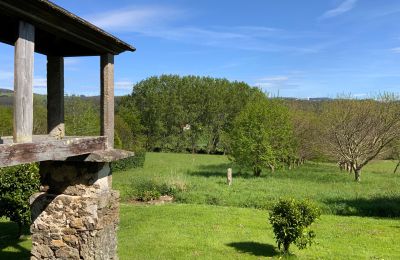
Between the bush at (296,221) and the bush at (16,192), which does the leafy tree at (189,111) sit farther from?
the bush at (296,221)

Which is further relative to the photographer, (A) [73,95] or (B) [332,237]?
(A) [73,95]

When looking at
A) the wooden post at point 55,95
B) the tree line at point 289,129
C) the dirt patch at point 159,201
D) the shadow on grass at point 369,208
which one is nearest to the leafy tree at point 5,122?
the tree line at point 289,129

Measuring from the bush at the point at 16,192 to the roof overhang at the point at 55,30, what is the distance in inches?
238

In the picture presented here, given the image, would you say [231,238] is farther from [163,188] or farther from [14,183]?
[163,188]

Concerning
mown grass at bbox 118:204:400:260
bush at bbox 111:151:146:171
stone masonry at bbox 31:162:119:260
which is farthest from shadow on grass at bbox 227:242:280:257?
bush at bbox 111:151:146:171

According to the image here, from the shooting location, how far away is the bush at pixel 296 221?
11453 mm

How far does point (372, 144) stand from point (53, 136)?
2873cm

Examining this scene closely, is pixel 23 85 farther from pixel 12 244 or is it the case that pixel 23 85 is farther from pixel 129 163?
pixel 129 163

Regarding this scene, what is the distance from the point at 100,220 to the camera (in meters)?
7.75

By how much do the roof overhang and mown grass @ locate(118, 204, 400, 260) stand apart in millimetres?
5895

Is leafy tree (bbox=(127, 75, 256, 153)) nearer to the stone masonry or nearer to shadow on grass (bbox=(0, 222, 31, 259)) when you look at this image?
shadow on grass (bbox=(0, 222, 31, 259))

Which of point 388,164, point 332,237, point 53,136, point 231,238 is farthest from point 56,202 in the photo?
point 388,164

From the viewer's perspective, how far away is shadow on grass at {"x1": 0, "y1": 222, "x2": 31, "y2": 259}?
37.4ft

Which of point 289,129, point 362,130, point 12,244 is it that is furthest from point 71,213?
point 289,129
